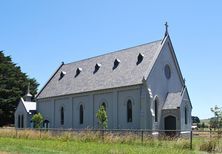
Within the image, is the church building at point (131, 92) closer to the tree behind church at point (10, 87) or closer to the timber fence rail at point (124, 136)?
the timber fence rail at point (124, 136)

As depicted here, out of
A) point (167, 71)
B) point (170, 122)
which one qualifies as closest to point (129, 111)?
point (170, 122)

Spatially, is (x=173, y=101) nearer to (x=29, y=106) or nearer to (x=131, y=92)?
(x=131, y=92)

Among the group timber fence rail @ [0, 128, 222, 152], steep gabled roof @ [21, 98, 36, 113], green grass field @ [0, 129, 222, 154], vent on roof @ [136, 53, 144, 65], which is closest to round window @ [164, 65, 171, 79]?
vent on roof @ [136, 53, 144, 65]

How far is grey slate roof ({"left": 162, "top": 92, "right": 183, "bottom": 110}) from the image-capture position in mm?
44494

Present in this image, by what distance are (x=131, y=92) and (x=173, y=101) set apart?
16.5 ft

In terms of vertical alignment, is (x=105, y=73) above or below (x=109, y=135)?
above

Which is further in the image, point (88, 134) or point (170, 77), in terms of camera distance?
point (170, 77)

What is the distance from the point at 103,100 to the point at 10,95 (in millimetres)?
36460

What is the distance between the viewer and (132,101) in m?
45.3

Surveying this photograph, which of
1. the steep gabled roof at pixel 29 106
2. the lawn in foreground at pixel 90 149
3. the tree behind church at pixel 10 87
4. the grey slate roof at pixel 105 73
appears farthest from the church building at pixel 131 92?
the tree behind church at pixel 10 87

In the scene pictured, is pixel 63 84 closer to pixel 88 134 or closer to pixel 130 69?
pixel 130 69

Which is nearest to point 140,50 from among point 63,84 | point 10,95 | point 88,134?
Answer: point 63,84

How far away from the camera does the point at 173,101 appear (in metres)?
45.4

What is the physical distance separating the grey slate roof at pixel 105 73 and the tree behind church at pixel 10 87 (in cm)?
1855
